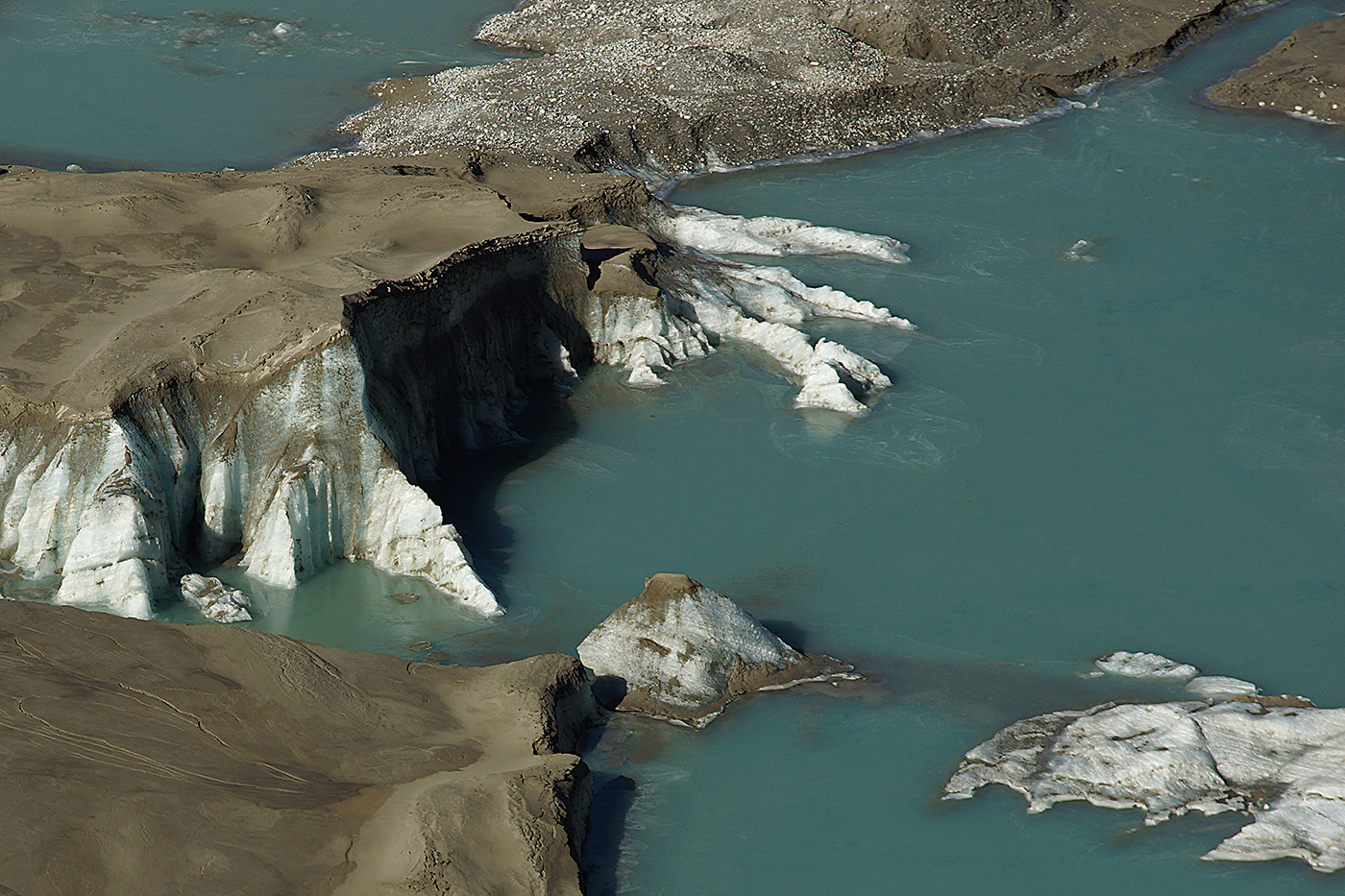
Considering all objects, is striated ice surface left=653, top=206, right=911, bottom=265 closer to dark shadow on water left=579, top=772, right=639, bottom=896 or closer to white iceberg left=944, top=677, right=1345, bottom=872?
white iceberg left=944, top=677, right=1345, bottom=872

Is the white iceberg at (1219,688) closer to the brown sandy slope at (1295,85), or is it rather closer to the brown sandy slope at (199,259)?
the brown sandy slope at (199,259)

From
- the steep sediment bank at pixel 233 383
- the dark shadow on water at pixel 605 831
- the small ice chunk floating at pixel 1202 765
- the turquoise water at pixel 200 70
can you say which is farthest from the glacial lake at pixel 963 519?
the turquoise water at pixel 200 70

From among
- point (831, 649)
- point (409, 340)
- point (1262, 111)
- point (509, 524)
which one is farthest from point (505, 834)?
point (1262, 111)

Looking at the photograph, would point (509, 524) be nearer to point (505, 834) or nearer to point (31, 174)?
point (505, 834)

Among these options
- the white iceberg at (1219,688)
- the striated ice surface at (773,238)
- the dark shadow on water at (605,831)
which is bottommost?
the dark shadow on water at (605,831)

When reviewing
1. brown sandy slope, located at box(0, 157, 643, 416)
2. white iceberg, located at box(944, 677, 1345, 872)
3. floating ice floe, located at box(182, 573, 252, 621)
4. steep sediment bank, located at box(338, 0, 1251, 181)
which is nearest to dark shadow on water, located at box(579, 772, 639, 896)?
white iceberg, located at box(944, 677, 1345, 872)

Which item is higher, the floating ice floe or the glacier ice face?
the glacier ice face
